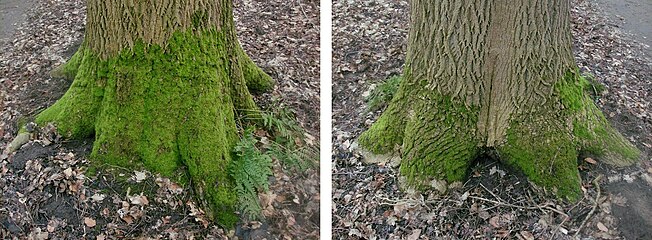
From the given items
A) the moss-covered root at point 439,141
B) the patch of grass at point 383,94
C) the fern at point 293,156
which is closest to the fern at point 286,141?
the fern at point 293,156

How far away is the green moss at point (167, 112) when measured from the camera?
138 inches

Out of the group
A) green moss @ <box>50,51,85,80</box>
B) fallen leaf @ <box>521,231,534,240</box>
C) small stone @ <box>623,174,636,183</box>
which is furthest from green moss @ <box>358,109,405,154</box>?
green moss @ <box>50,51,85,80</box>

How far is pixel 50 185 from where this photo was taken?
3602mm

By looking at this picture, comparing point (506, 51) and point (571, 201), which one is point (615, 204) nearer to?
point (571, 201)

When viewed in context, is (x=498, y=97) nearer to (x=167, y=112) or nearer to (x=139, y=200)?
(x=167, y=112)

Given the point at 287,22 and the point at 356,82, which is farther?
the point at 287,22

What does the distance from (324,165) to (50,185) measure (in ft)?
6.53

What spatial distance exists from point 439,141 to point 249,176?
137 centimetres

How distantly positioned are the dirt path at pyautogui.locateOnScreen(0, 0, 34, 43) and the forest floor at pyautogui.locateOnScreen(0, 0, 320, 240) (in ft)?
2.84

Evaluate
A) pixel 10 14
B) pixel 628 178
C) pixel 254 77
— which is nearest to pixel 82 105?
pixel 254 77

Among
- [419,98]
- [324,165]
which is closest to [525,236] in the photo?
A: [419,98]

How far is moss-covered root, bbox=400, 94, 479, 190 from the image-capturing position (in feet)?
12.3

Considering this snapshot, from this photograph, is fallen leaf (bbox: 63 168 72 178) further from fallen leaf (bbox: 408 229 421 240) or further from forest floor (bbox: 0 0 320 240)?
fallen leaf (bbox: 408 229 421 240)

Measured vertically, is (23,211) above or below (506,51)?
below
